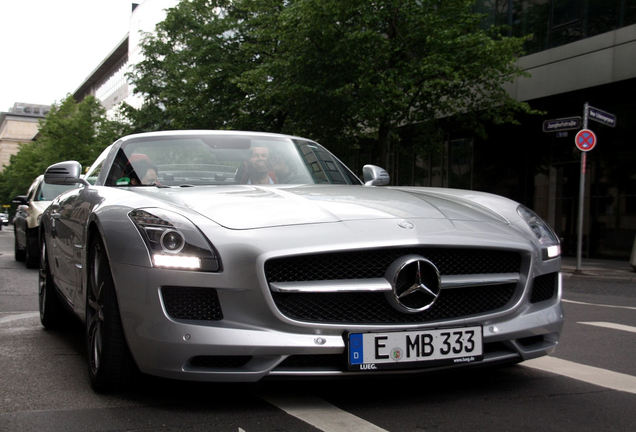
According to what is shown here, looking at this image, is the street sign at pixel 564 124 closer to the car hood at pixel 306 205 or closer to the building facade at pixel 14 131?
the car hood at pixel 306 205

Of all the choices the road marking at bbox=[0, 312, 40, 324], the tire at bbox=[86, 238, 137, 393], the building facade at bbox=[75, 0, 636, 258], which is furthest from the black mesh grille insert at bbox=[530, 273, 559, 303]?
the building facade at bbox=[75, 0, 636, 258]

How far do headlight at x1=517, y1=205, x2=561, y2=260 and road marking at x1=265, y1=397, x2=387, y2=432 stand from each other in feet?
4.29

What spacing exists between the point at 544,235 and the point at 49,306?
12.1ft

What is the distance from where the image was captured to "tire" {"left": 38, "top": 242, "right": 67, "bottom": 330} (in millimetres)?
5496

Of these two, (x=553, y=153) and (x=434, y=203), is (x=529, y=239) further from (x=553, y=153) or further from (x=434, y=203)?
(x=553, y=153)

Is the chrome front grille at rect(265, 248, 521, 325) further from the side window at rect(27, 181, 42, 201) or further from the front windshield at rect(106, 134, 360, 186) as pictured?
the side window at rect(27, 181, 42, 201)

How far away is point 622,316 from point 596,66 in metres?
11.9

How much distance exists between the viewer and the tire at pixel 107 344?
3311 mm

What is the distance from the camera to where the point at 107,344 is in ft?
10.8

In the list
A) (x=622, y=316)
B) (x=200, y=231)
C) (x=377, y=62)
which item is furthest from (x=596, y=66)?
(x=200, y=231)

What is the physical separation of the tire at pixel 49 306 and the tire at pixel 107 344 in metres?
2.10

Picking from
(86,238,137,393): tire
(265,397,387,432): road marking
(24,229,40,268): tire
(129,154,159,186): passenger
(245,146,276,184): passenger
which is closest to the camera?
(265,397,387,432): road marking

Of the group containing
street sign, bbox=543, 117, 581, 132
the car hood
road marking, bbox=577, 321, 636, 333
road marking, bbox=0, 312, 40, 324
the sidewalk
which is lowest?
the sidewalk

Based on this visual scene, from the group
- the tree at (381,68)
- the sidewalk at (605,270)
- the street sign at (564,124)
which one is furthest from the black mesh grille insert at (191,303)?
the tree at (381,68)
